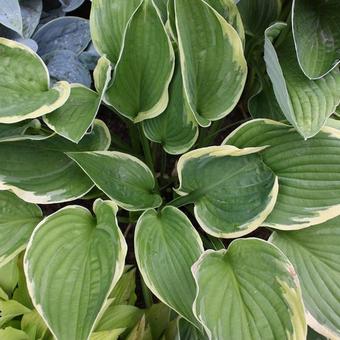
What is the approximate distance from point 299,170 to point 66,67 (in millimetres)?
534

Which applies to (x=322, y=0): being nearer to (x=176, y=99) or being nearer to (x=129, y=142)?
(x=176, y=99)

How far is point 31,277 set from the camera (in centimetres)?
80

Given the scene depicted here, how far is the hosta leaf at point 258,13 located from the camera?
3.30 feet

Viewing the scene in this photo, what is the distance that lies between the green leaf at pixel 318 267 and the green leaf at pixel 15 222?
1.51ft

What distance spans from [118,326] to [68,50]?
1.95 feet

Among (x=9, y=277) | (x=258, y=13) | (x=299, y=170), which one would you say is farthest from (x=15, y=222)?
(x=258, y=13)

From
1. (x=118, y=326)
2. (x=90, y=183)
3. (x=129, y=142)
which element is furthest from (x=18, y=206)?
(x=129, y=142)

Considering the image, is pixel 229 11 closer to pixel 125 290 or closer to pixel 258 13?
pixel 258 13

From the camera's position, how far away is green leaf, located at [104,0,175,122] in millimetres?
832

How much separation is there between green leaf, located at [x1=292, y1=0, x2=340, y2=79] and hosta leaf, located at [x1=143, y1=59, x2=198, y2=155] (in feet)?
0.73

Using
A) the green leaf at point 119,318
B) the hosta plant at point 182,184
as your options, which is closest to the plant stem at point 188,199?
the hosta plant at point 182,184

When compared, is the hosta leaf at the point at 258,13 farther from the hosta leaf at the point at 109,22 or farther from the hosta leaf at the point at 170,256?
the hosta leaf at the point at 170,256

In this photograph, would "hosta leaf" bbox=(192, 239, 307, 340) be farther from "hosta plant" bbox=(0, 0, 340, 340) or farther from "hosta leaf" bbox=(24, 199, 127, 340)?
"hosta leaf" bbox=(24, 199, 127, 340)

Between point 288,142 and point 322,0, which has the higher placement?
point 322,0
